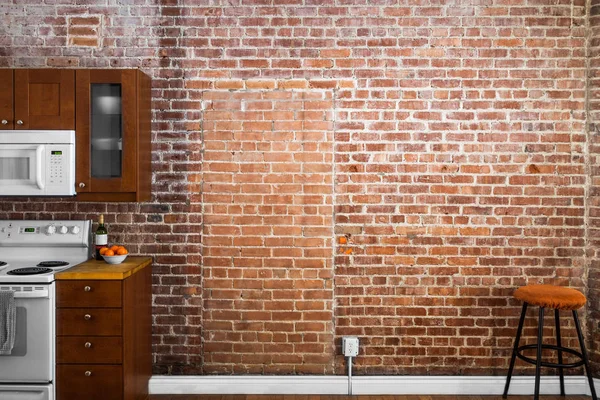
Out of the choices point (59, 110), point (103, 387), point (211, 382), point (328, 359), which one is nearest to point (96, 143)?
point (59, 110)

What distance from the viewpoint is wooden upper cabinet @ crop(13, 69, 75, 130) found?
316 cm

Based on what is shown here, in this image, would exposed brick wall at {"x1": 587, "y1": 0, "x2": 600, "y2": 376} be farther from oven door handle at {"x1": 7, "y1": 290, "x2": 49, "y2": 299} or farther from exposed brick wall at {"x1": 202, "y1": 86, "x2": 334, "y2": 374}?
oven door handle at {"x1": 7, "y1": 290, "x2": 49, "y2": 299}

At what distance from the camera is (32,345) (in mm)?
2885

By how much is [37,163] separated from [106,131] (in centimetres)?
46

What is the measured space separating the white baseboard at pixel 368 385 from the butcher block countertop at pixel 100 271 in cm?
89

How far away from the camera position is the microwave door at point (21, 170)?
3.16 meters

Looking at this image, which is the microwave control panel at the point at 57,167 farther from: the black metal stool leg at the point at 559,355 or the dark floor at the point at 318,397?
the black metal stool leg at the point at 559,355

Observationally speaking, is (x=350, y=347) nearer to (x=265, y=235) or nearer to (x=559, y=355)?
(x=265, y=235)

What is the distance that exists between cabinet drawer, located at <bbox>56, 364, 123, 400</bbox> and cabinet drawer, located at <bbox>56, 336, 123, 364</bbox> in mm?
35

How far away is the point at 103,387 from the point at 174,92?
193 centimetres

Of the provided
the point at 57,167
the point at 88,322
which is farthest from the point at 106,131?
the point at 88,322

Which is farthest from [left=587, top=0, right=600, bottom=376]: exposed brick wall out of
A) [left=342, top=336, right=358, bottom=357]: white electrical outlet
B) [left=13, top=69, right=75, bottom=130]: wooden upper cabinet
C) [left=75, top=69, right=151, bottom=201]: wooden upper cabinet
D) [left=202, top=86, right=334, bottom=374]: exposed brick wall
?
[left=13, top=69, right=75, bottom=130]: wooden upper cabinet

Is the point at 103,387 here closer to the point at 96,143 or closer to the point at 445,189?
the point at 96,143

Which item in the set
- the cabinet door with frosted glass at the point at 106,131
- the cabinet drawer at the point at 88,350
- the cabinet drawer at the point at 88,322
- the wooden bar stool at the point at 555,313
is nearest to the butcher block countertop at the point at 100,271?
the cabinet drawer at the point at 88,322
